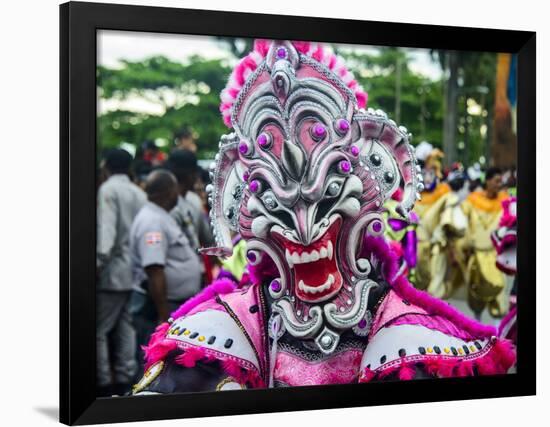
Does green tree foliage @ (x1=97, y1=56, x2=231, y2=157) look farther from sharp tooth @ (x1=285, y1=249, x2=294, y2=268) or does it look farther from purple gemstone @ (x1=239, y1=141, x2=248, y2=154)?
sharp tooth @ (x1=285, y1=249, x2=294, y2=268)

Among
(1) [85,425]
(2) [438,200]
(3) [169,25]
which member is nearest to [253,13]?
(3) [169,25]

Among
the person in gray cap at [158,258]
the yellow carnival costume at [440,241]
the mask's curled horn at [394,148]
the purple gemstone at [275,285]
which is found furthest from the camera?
the yellow carnival costume at [440,241]

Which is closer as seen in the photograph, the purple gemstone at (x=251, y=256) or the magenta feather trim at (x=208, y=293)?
the magenta feather trim at (x=208, y=293)

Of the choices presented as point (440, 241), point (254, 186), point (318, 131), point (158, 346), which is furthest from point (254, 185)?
point (440, 241)

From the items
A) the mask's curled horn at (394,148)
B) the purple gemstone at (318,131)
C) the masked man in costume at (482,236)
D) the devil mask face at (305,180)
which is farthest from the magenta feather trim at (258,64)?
the masked man in costume at (482,236)

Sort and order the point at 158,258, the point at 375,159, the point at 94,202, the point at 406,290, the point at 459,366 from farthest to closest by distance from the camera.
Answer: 1. the point at 459,366
2. the point at 406,290
3. the point at 375,159
4. the point at 158,258
5. the point at 94,202

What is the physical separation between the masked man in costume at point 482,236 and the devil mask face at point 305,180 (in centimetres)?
70

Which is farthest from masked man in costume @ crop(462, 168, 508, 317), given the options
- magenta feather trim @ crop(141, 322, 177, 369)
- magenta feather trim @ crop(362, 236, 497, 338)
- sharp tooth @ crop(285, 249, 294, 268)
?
magenta feather trim @ crop(141, 322, 177, 369)

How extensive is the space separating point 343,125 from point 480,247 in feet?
4.10

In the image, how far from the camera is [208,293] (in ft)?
23.0

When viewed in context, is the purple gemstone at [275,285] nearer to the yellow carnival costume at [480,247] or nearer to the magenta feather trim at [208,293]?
the magenta feather trim at [208,293]

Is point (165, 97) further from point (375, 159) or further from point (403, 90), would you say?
point (403, 90)

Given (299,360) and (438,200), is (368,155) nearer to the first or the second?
(438,200)

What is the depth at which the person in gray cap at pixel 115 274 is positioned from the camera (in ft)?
22.1
